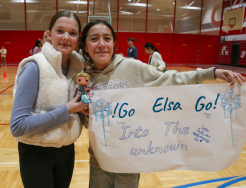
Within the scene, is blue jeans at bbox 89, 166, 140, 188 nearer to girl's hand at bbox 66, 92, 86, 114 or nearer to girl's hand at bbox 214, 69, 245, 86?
girl's hand at bbox 66, 92, 86, 114

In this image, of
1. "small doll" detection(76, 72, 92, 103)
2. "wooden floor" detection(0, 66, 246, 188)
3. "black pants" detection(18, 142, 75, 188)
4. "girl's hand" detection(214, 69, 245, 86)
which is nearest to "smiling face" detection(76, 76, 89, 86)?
"small doll" detection(76, 72, 92, 103)

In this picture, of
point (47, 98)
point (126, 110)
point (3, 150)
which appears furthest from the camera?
point (3, 150)

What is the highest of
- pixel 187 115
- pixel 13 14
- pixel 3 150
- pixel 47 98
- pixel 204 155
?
pixel 13 14

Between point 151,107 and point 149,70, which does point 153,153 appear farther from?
point 149,70

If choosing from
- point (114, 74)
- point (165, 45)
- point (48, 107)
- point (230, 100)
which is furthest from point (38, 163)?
point (165, 45)

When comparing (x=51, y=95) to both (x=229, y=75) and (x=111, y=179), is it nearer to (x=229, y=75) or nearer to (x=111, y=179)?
(x=111, y=179)

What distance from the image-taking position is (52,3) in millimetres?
14164

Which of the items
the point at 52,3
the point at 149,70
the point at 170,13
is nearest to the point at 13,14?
the point at 52,3

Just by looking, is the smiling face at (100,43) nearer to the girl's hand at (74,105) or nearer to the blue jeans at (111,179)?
the girl's hand at (74,105)

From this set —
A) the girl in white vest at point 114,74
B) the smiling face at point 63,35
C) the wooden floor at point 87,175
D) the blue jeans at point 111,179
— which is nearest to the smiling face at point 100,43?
the girl in white vest at point 114,74

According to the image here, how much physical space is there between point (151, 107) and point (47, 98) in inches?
22.4

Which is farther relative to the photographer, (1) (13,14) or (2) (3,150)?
(1) (13,14)

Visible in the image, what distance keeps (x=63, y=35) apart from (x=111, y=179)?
3.00 ft

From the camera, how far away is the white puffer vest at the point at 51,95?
1.05 meters
